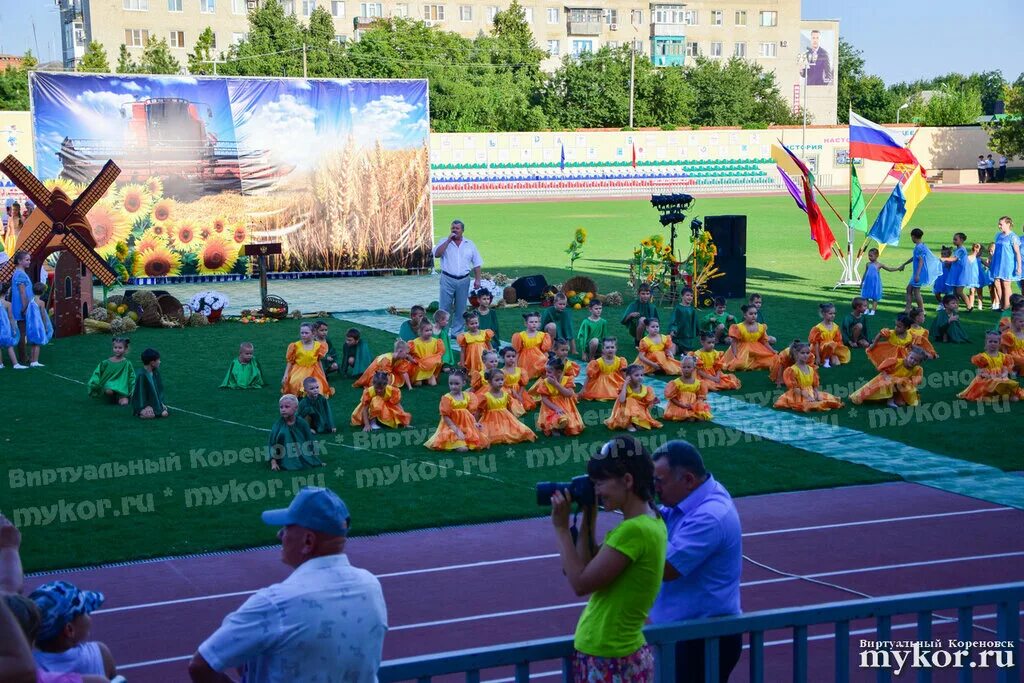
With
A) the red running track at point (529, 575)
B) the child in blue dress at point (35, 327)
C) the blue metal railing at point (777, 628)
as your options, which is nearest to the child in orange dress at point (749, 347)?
the red running track at point (529, 575)

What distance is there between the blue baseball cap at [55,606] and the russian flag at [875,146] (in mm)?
24691

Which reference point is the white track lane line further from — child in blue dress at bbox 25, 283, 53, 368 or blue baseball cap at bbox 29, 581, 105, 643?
child in blue dress at bbox 25, 283, 53, 368

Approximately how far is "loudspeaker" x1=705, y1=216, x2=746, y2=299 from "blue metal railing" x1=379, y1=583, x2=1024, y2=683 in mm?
21392

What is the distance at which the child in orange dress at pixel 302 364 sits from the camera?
17.0 m

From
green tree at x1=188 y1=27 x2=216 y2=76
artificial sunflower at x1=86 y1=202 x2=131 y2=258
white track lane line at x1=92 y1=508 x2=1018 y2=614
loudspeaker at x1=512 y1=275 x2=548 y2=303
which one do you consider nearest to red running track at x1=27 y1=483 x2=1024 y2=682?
white track lane line at x1=92 y1=508 x2=1018 y2=614

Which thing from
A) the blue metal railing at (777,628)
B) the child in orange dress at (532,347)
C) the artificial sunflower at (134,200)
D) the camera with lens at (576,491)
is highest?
the artificial sunflower at (134,200)

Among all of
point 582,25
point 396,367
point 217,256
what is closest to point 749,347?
point 396,367

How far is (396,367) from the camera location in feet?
57.1

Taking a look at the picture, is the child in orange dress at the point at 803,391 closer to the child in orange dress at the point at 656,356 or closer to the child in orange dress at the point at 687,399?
the child in orange dress at the point at 687,399

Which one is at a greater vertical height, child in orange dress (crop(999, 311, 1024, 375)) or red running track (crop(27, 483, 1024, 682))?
child in orange dress (crop(999, 311, 1024, 375))

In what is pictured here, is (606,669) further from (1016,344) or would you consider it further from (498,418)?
(1016,344)

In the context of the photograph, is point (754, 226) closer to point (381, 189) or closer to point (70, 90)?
point (381, 189)

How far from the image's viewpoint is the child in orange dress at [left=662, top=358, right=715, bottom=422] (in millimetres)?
15578

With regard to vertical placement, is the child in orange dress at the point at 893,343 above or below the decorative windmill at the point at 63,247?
below
